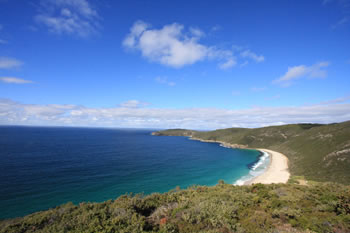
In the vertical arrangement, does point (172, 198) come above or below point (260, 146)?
above

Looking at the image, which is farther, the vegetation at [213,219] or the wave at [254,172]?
the wave at [254,172]

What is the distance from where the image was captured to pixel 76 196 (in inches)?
1150

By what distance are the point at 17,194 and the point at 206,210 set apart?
3755cm

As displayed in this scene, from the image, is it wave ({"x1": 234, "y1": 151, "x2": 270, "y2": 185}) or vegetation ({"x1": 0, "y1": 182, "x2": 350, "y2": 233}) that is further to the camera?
wave ({"x1": 234, "y1": 151, "x2": 270, "y2": 185})

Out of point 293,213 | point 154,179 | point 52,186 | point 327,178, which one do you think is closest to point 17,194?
point 52,186

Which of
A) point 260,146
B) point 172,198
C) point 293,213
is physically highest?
point 293,213

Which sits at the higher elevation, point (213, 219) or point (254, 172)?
point (213, 219)

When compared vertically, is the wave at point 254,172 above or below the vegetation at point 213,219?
below

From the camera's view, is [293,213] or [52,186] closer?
[293,213]

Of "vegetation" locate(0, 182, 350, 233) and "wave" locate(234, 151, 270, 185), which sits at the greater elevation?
"vegetation" locate(0, 182, 350, 233)

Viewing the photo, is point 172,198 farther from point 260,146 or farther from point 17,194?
point 260,146

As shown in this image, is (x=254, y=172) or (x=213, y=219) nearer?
(x=213, y=219)

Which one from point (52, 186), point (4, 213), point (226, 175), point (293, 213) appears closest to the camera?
point (293, 213)

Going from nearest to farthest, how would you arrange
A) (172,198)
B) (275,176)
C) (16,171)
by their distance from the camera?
(172,198), (16,171), (275,176)
